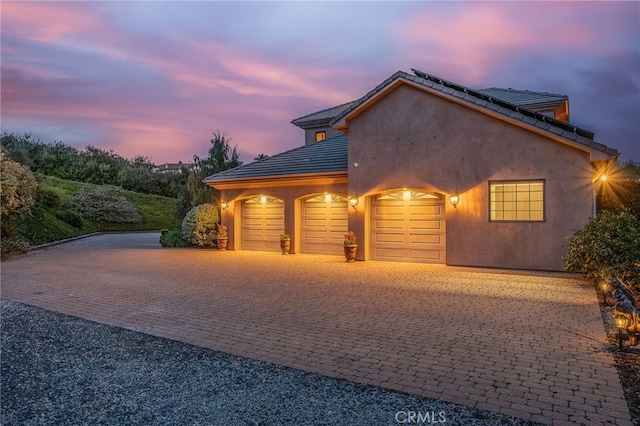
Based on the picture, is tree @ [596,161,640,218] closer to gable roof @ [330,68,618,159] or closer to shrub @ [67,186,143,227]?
gable roof @ [330,68,618,159]

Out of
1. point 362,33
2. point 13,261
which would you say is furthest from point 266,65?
point 13,261

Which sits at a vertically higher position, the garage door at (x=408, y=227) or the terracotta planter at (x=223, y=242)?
the garage door at (x=408, y=227)

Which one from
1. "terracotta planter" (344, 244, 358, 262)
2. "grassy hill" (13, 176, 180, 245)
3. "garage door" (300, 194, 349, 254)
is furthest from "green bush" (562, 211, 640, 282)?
"grassy hill" (13, 176, 180, 245)

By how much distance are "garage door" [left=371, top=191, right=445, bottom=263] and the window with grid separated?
1.62 metres

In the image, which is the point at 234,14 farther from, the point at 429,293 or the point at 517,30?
the point at 429,293

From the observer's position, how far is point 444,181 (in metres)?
12.7

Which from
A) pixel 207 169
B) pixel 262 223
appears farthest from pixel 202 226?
pixel 207 169

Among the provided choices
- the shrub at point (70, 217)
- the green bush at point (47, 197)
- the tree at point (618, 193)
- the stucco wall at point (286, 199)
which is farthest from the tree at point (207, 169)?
the tree at point (618, 193)

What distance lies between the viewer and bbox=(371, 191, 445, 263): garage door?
1316cm

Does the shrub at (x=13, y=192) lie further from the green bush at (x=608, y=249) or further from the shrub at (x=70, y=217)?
the green bush at (x=608, y=249)

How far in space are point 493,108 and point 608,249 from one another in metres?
5.06

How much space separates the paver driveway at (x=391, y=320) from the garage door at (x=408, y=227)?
0.93m

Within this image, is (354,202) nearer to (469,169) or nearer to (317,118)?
(469,169)

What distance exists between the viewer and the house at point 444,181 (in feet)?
36.9
